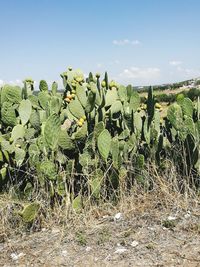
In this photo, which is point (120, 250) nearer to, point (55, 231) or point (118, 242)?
point (118, 242)

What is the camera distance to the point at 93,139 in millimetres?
3521

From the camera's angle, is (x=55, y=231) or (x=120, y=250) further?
(x=55, y=231)

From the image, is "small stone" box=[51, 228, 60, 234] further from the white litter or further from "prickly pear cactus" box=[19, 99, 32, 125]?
"prickly pear cactus" box=[19, 99, 32, 125]

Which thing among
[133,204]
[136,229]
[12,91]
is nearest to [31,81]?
[12,91]

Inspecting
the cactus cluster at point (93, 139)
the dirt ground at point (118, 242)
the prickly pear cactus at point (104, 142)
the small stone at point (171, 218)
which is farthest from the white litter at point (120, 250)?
the prickly pear cactus at point (104, 142)

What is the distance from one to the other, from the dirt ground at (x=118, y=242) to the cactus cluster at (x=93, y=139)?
12.7 inches

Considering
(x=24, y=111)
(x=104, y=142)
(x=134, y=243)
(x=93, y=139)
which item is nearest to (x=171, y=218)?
(x=134, y=243)

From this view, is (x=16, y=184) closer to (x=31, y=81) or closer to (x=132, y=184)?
(x=132, y=184)

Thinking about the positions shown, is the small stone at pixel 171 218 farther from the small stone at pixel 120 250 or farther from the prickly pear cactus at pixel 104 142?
the prickly pear cactus at pixel 104 142

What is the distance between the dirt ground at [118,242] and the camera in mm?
2686

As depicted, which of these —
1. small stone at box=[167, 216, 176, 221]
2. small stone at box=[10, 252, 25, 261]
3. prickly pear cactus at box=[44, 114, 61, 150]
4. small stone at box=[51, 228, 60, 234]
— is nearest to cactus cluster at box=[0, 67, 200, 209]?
prickly pear cactus at box=[44, 114, 61, 150]

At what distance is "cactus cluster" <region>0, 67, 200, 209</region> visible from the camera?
3418 millimetres

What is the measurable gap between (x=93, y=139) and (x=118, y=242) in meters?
0.91

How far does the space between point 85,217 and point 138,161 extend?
0.60 m
